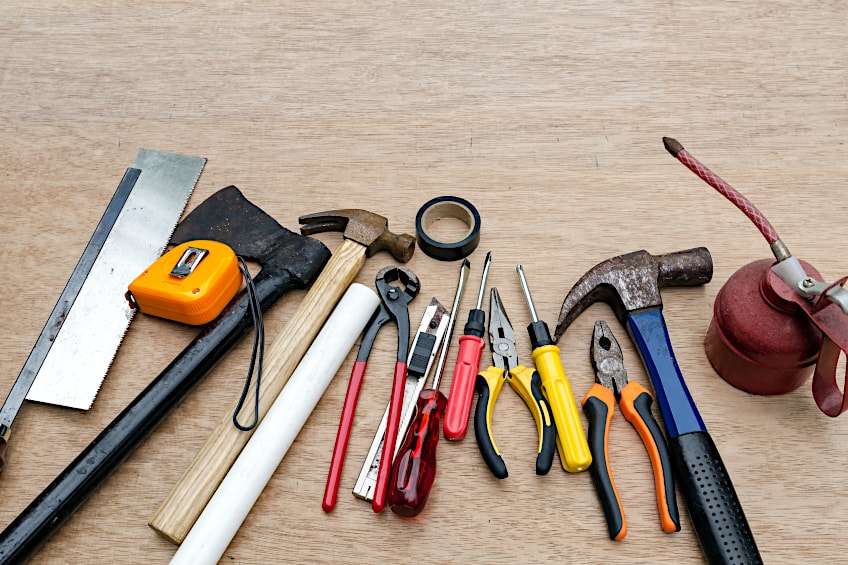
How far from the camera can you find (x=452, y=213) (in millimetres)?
1469

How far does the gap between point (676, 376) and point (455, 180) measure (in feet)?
2.21

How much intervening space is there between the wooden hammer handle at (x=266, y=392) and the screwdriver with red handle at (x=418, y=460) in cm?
27

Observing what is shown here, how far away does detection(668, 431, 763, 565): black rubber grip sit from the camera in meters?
1.02

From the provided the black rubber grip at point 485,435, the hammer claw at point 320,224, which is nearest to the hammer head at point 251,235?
the hammer claw at point 320,224

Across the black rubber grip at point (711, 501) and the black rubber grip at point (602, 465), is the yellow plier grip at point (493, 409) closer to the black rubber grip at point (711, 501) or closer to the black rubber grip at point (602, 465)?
the black rubber grip at point (602, 465)

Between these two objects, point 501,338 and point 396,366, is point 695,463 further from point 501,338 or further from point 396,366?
point 396,366

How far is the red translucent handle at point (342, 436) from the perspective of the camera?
1126mm

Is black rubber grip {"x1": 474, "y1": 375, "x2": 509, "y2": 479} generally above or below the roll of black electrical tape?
below

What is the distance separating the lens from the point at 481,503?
3.71 ft

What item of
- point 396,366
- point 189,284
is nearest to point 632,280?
point 396,366

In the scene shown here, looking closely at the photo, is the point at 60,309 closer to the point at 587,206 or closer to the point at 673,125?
the point at 587,206

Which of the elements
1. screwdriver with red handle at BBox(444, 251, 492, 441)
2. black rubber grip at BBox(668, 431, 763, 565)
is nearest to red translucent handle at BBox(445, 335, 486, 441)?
screwdriver with red handle at BBox(444, 251, 492, 441)

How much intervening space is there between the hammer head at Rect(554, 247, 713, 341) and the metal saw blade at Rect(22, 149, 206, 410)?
35.0 inches

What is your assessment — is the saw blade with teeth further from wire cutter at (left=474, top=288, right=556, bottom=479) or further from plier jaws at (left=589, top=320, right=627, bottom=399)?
plier jaws at (left=589, top=320, right=627, bottom=399)
